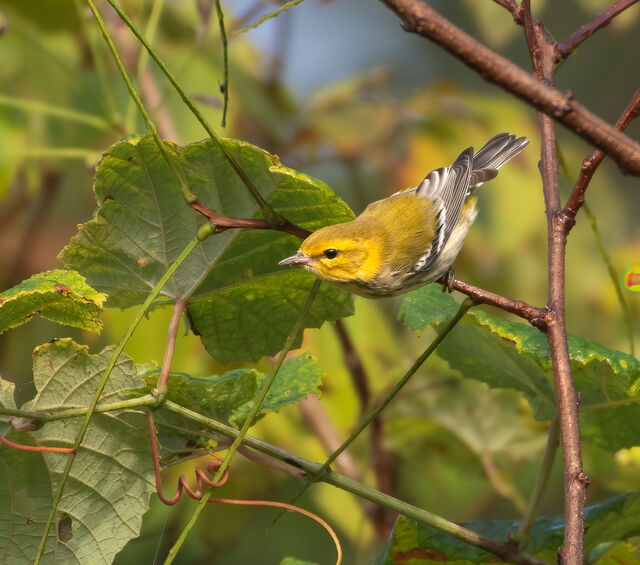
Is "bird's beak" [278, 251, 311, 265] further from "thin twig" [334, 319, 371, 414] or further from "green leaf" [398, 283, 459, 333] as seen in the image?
"thin twig" [334, 319, 371, 414]

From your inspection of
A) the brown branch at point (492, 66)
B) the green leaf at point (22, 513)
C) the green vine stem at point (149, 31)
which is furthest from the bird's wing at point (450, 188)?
the brown branch at point (492, 66)

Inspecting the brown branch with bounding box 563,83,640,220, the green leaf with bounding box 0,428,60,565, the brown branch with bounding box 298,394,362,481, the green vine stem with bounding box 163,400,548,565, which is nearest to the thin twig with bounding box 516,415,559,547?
the green vine stem with bounding box 163,400,548,565

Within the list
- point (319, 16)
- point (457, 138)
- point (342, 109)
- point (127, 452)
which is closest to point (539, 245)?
point (457, 138)

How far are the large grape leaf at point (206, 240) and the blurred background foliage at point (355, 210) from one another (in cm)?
83

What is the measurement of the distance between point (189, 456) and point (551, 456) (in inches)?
24.3

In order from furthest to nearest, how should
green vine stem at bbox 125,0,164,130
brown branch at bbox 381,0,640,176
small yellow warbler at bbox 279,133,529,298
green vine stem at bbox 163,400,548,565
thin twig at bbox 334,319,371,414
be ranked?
thin twig at bbox 334,319,371,414, green vine stem at bbox 125,0,164,130, small yellow warbler at bbox 279,133,529,298, green vine stem at bbox 163,400,548,565, brown branch at bbox 381,0,640,176

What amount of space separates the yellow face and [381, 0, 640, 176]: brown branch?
1.76 feet

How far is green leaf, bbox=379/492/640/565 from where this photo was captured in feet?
5.02

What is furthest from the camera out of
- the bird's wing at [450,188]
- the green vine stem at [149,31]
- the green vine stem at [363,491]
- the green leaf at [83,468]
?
A: the bird's wing at [450,188]

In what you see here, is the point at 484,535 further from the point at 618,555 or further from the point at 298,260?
the point at 298,260

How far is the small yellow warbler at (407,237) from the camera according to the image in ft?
5.31

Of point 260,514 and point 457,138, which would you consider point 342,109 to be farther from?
point 260,514

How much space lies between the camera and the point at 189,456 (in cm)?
148

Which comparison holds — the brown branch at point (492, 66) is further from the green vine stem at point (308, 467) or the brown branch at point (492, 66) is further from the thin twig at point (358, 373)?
the thin twig at point (358, 373)
